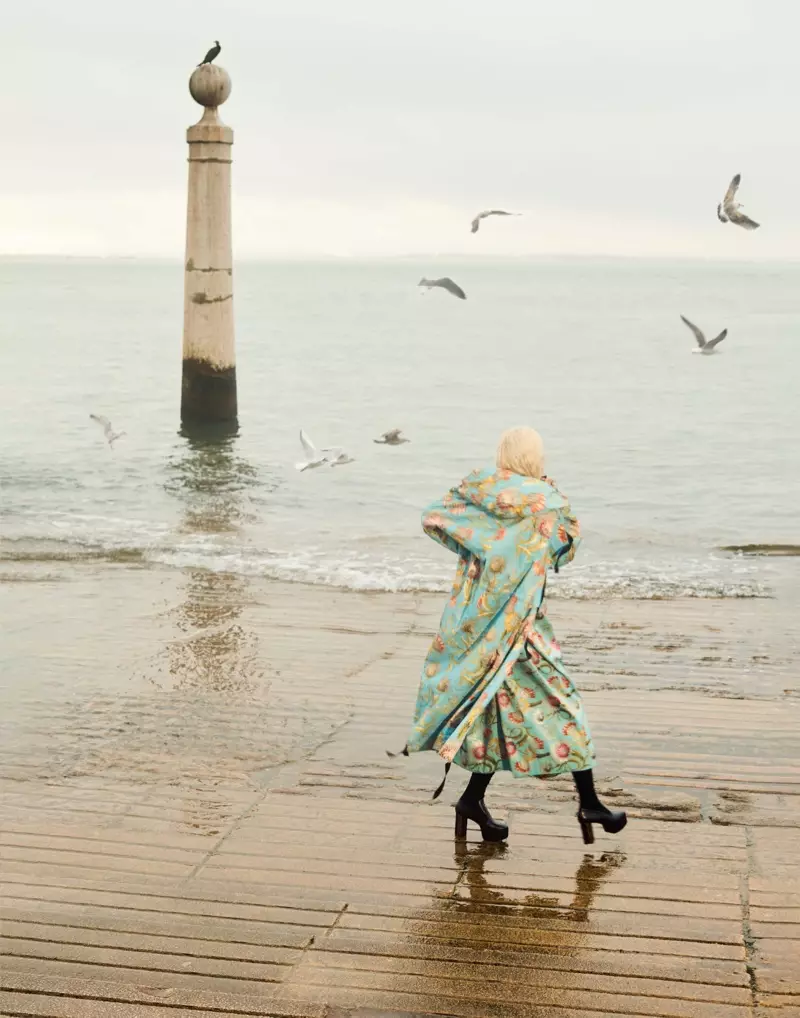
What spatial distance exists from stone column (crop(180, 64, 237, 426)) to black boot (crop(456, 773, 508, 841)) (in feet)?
54.2

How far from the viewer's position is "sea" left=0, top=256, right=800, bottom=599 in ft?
44.9

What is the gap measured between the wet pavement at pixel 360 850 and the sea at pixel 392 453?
3790 mm

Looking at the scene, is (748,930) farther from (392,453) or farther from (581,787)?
(392,453)

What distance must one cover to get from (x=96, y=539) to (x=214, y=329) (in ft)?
25.0

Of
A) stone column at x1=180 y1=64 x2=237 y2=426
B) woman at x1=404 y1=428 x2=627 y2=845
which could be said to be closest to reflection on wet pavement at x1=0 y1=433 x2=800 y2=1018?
woman at x1=404 y1=428 x2=627 y2=845

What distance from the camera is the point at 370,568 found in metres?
13.0

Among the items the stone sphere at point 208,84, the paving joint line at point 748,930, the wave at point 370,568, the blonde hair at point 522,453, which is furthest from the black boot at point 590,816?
the stone sphere at point 208,84

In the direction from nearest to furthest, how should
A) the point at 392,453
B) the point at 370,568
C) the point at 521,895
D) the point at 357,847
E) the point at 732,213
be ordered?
the point at 521,895 → the point at 357,847 → the point at 370,568 → the point at 732,213 → the point at 392,453

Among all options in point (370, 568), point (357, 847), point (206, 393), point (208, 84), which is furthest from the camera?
point (206, 393)

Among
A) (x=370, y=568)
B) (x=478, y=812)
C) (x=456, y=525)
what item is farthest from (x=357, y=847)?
(x=370, y=568)

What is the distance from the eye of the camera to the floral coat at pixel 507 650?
4848 mm

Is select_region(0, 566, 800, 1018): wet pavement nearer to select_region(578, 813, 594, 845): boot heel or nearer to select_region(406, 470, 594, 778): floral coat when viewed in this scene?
select_region(578, 813, 594, 845): boot heel

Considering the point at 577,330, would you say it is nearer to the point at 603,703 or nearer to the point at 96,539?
the point at 96,539

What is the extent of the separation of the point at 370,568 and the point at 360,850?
8.10 metres
